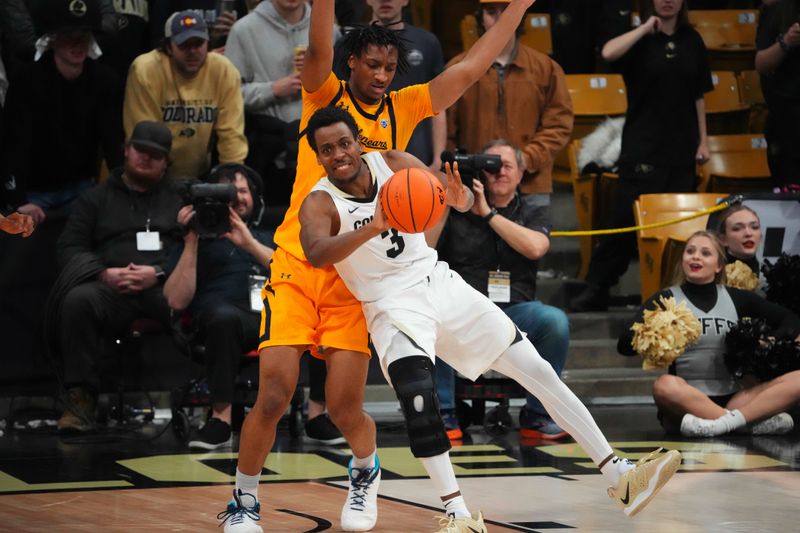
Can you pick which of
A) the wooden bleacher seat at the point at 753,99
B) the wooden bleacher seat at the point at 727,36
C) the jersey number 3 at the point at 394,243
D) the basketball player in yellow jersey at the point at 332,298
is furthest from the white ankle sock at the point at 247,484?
the wooden bleacher seat at the point at 727,36

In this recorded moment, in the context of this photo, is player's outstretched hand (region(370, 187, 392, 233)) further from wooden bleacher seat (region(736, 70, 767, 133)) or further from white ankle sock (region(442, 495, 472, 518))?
wooden bleacher seat (region(736, 70, 767, 133))

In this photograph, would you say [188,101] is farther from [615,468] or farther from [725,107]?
[725,107]

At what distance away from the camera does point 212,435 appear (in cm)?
750

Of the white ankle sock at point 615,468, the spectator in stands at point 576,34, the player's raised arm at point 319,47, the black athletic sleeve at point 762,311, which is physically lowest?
the white ankle sock at point 615,468

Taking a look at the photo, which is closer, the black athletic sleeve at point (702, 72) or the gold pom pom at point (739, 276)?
the gold pom pom at point (739, 276)

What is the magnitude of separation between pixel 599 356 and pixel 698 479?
2.90 meters

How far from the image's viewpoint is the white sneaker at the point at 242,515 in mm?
5262

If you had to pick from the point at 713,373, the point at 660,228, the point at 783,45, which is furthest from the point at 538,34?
the point at 713,373

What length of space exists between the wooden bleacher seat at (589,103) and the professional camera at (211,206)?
3945mm

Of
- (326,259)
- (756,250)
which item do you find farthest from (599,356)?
(326,259)

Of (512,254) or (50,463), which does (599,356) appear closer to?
(512,254)

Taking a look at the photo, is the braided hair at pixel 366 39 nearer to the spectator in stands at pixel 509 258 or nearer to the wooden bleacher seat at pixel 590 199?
the spectator in stands at pixel 509 258

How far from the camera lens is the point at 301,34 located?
9.30m

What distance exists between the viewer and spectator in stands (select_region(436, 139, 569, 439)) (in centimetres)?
796
